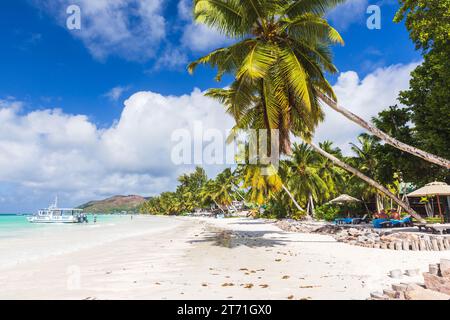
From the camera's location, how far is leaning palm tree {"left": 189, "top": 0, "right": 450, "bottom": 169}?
1019cm

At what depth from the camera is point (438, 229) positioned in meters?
12.4

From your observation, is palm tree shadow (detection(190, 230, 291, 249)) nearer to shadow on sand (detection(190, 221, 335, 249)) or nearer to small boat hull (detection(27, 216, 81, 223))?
shadow on sand (detection(190, 221, 335, 249))

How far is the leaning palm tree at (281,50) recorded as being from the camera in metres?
10.2

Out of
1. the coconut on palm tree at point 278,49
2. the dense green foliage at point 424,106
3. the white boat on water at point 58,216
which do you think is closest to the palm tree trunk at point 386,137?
the coconut on palm tree at point 278,49

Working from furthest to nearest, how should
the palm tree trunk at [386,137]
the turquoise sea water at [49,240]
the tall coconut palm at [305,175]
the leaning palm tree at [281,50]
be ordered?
the tall coconut palm at [305,175] < the turquoise sea water at [49,240] < the leaning palm tree at [281,50] < the palm tree trunk at [386,137]

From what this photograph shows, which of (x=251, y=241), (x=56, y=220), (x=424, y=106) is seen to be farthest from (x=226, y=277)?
(x=56, y=220)

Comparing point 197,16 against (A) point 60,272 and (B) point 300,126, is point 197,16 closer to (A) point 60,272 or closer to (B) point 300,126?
(B) point 300,126

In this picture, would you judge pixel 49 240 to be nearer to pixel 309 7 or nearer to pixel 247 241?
pixel 247 241

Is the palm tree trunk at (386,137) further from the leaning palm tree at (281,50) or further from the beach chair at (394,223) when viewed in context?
the beach chair at (394,223)

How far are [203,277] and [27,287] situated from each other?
3.90 meters

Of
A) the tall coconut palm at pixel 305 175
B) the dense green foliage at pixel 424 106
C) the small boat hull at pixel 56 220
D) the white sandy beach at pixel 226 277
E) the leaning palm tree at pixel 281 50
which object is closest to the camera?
the white sandy beach at pixel 226 277

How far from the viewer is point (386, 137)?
9.95 metres

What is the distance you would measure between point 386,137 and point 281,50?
15.7 feet
